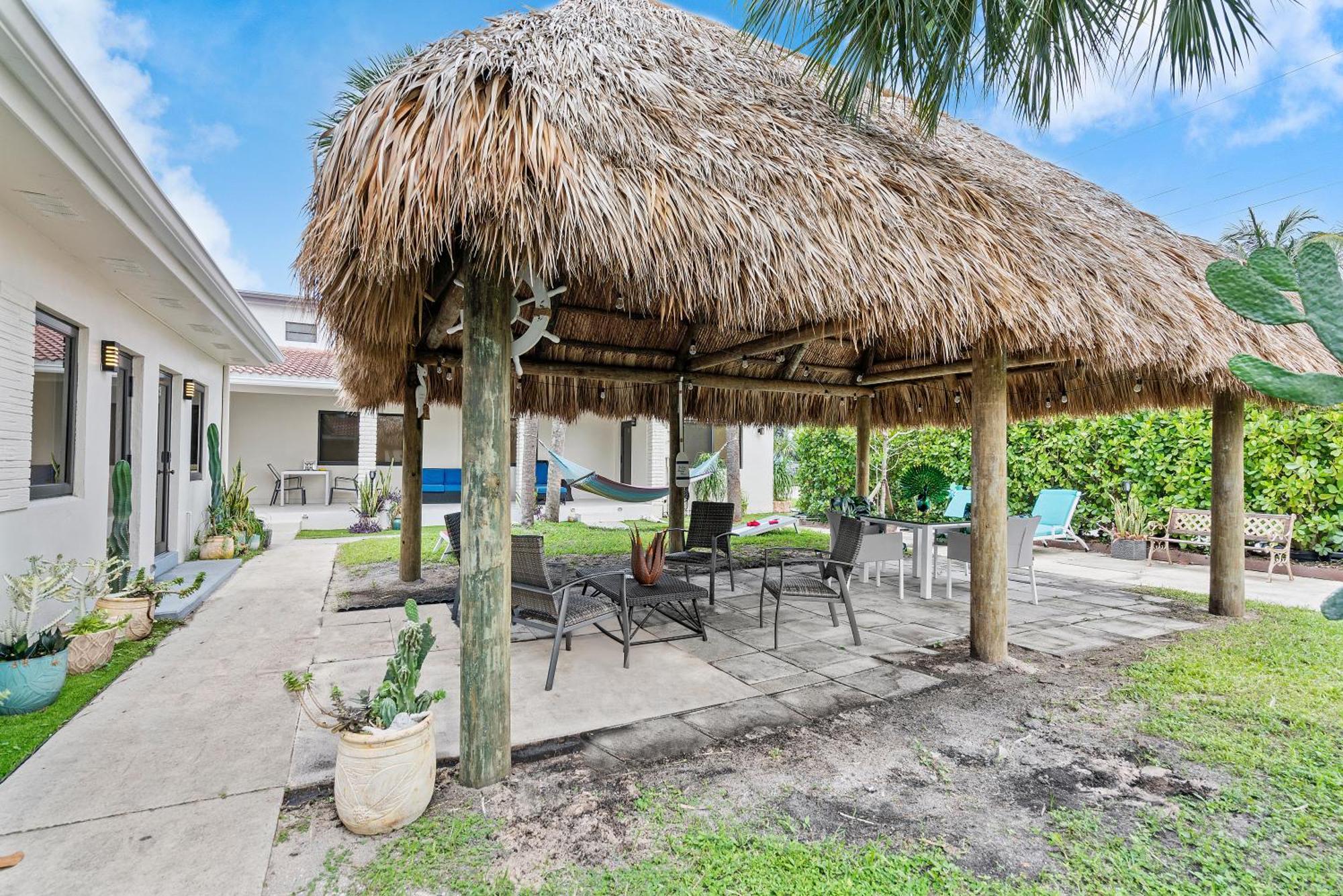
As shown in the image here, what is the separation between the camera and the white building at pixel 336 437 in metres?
11.0

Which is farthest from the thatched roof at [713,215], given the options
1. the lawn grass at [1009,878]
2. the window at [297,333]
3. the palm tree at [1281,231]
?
the palm tree at [1281,231]

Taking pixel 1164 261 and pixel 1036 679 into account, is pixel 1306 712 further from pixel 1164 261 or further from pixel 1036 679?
pixel 1164 261

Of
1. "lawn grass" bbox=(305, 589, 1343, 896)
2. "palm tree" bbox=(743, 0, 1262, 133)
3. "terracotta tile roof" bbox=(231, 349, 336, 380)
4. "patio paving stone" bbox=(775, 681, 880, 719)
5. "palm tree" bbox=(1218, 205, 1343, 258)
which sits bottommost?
"patio paving stone" bbox=(775, 681, 880, 719)

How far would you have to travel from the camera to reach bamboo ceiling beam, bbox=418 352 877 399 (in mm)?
5488

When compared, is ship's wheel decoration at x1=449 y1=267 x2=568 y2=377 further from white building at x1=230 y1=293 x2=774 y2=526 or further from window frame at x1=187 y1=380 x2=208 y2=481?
white building at x1=230 y1=293 x2=774 y2=526

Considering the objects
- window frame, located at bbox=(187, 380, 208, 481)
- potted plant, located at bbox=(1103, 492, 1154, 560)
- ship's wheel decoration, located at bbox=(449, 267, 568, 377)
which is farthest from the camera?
potted plant, located at bbox=(1103, 492, 1154, 560)

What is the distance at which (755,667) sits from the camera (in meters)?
3.42

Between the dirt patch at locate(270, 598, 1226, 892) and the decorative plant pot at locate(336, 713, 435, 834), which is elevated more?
the decorative plant pot at locate(336, 713, 435, 834)

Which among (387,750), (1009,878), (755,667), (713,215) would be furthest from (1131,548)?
(387,750)

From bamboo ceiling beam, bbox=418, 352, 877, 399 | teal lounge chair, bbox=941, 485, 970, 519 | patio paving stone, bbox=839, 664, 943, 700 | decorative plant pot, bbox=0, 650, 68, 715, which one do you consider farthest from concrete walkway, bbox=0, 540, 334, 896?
teal lounge chair, bbox=941, 485, 970, 519

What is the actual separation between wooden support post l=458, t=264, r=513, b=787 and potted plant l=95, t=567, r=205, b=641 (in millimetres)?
2736

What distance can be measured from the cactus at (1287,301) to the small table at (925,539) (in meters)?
4.23

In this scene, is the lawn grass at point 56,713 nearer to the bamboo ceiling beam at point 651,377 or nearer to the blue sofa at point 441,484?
the bamboo ceiling beam at point 651,377

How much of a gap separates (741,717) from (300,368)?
10.9m
